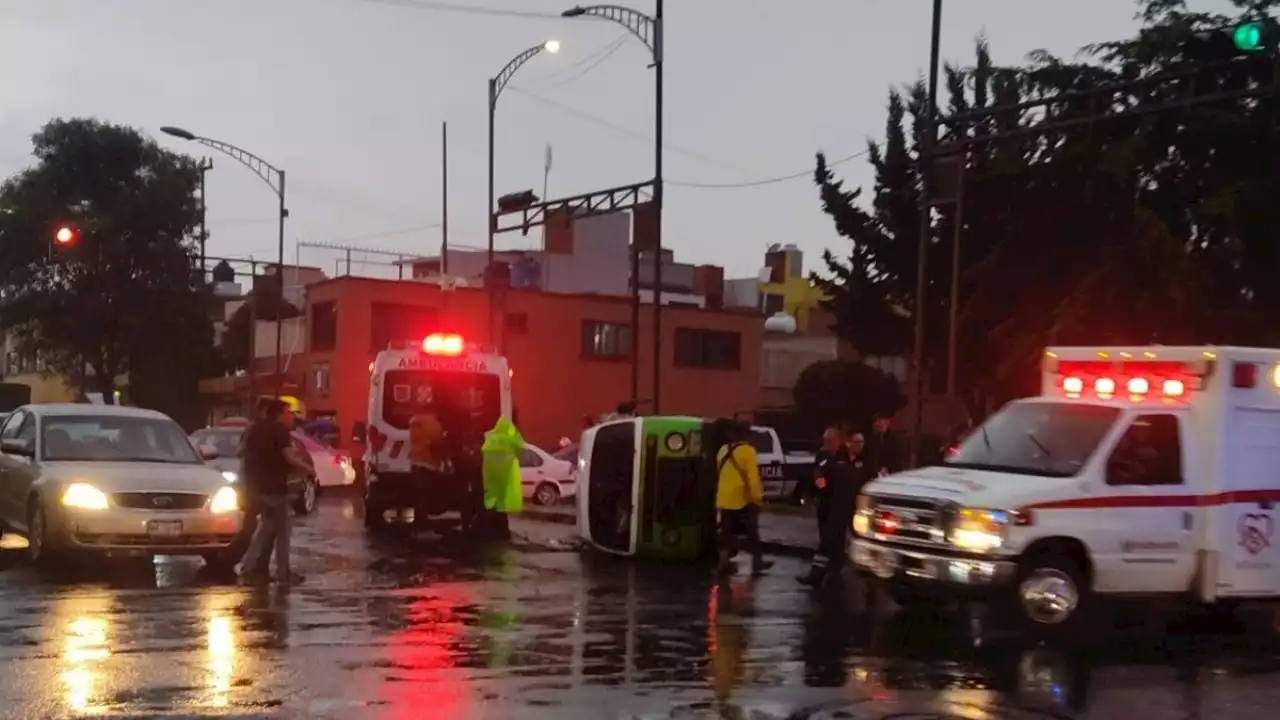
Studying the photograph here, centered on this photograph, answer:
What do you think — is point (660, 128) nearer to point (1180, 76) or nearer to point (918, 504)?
point (1180, 76)

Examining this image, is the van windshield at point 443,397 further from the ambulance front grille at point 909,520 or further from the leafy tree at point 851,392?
the leafy tree at point 851,392

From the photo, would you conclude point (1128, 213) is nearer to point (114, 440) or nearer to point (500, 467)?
point (500, 467)

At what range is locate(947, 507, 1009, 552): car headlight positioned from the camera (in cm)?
1297

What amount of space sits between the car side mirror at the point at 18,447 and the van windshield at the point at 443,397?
5.97m

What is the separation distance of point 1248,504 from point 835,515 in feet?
14.8

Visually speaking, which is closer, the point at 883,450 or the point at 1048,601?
the point at 1048,601

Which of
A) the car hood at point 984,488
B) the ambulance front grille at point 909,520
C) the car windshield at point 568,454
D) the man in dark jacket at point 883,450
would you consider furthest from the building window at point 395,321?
the car hood at point 984,488

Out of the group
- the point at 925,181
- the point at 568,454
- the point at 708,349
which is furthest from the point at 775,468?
the point at 708,349

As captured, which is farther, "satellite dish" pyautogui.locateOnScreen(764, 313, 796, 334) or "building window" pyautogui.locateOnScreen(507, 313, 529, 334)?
"satellite dish" pyautogui.locateOnScreen(764, 313, 796, 334)

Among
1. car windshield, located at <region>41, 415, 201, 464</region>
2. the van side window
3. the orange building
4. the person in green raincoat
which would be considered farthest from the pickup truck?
the van side window

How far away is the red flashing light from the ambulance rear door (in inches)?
449

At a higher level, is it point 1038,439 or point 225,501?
point 1038,439

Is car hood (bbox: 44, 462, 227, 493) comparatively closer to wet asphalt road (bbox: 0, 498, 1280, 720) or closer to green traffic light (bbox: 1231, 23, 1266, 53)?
wet asphalt road (bbox: 0, 498, 1280, 720)

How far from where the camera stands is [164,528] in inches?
616
